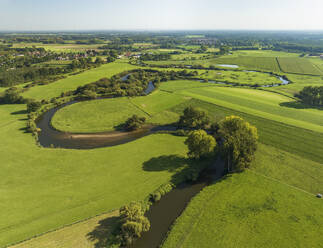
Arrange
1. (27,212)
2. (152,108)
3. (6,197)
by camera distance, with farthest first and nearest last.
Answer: (152,108) < (6,197) < (27,212)

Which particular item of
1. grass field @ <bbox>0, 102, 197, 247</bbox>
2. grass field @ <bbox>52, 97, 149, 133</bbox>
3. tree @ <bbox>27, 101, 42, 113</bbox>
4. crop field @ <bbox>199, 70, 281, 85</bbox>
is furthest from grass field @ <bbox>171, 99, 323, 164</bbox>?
tree @ <bbox>27, 101, 42, 113</bbox>

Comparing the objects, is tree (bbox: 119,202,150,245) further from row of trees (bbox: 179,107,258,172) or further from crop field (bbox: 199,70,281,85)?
crop field (bbox: 199,70,281,85)

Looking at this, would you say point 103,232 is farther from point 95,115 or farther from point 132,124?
point 95,115

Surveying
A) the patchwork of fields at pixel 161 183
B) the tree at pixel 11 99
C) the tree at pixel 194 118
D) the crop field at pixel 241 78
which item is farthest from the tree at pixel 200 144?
the crop field at pixel 241 78

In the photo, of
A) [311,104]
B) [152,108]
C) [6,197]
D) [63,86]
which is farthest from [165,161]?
[63,86]

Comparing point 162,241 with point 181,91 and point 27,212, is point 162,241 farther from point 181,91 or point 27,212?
point 181,91

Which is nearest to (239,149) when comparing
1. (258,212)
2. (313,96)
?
(258,212)
